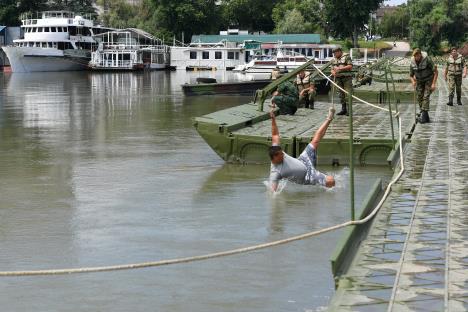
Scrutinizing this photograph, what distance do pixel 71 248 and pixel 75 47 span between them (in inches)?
3345

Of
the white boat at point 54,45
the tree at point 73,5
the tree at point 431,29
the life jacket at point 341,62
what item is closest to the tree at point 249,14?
the tree at point 73,5

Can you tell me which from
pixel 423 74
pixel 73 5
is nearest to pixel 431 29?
pixel 73 5

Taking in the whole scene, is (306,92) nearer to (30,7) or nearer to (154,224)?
(154,224)

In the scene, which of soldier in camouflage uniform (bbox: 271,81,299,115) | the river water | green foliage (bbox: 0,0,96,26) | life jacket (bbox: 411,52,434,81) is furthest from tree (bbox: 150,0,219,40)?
life jacket (bbox: 411,52,434,81)

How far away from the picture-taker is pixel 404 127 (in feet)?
61.2

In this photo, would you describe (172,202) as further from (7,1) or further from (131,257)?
(7,1)

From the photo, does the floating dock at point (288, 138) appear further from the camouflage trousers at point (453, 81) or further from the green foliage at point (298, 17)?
the green foliage at point (298, 17)

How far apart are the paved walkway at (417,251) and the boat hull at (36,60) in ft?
258

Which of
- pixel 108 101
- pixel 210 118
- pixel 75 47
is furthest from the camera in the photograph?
pixel 75 47

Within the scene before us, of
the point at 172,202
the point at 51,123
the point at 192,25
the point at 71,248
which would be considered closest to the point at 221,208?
the point at 172,202

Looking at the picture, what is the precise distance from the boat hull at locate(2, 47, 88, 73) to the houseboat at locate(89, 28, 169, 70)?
123 inches

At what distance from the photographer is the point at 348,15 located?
348ft

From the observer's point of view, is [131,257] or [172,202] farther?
[172,202]

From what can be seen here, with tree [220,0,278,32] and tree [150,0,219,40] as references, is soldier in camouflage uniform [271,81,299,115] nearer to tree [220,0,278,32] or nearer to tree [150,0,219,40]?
Answer: tree [150,0,219,40]
